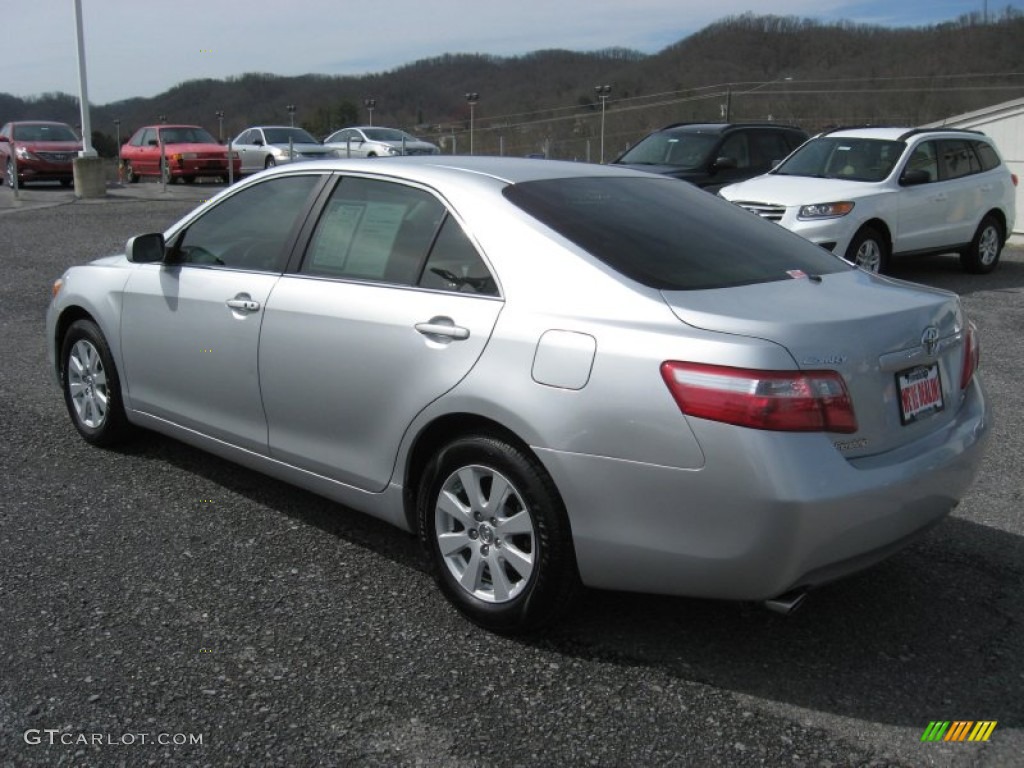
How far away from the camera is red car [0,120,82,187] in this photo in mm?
24172

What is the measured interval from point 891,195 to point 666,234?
26.6 feet

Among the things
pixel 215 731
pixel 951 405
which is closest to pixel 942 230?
pixel 951 405

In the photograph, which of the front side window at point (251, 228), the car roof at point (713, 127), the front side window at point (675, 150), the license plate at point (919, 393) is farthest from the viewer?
the car roof at point (713, 127)

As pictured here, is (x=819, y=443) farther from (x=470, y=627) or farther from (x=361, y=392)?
(x=361, y=392)

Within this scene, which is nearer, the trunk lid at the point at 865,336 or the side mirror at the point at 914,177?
the trunk lid at the point at 865,336

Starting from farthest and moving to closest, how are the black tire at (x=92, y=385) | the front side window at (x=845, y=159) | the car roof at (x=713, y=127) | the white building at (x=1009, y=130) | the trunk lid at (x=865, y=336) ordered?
the white building at (x=1009, y=130)
the car roof at (x=713, y=127)
the front side window at (x=845, y=159)
the black tire at (x=92, y=385)
the trunk lid at (x=865, y=336)

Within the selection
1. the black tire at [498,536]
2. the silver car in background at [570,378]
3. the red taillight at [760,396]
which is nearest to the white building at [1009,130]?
the silver car in background at [570,378]

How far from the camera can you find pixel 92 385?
532 centimetres

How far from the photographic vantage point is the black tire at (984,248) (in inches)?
475

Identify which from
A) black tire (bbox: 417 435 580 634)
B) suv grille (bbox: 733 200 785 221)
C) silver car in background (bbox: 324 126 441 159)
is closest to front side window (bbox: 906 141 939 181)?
suv grille (bbox: 733 200 785 221)

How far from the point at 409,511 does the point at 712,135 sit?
11362mm

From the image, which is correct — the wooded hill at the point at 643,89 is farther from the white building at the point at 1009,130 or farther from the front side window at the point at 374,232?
the front side window at the point at 374,232

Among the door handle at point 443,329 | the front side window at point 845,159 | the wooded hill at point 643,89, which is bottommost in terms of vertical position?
the door handle at point 443,329

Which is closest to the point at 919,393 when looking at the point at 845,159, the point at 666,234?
the point at 666,234
